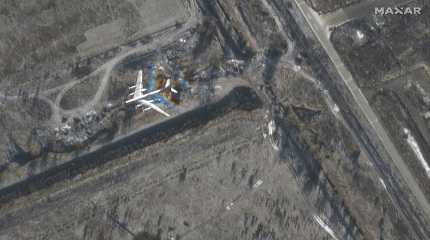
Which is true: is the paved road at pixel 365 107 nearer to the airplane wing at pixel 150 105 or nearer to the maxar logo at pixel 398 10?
the maxar logo at pixel 398 10

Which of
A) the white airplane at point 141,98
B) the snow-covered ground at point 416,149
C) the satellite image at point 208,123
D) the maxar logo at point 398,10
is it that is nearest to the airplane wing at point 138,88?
the white airplane at point 141,98

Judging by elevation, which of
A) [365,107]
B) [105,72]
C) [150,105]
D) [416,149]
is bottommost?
[416,149]

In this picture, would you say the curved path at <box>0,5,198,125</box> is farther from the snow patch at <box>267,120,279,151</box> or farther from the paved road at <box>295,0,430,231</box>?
the snow patch at <box>267,120,279,151</box>

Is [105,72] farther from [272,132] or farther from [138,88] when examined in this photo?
[272,132]

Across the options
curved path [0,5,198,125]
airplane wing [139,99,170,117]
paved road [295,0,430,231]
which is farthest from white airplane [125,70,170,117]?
paved road [295,0,430,231]

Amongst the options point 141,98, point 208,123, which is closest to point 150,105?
point 141,98

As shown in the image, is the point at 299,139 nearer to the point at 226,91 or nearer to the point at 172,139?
the point at 226,91
